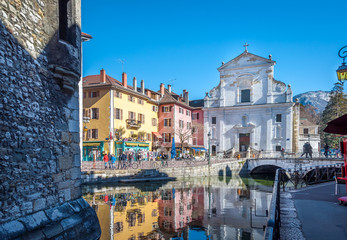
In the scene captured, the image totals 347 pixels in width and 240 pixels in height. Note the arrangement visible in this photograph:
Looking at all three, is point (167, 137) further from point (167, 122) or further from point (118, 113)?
point (118, 113)

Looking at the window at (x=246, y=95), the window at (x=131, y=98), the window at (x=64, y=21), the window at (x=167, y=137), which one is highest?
the window at (x=246, y=95)

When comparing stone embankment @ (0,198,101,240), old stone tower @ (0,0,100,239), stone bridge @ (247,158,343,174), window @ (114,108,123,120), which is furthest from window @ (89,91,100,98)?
stone embankment @ (0,198,101,240)

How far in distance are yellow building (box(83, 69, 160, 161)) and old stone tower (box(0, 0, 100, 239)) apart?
1009 inches

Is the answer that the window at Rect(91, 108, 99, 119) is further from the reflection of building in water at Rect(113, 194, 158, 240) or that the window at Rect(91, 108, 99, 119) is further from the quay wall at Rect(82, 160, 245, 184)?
the reflection of building in water at Rect(113, 194, 158, 240)

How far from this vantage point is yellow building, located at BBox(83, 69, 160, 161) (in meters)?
33.1

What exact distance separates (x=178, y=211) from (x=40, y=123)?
27.7 ft

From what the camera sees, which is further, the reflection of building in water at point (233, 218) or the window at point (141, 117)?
the window at point (141, 117)

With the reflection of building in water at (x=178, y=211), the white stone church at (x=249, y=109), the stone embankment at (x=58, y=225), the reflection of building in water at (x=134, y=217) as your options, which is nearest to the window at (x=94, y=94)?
the white stone church at (x=249, y=109)

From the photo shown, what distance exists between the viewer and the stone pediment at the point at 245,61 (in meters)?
43.3

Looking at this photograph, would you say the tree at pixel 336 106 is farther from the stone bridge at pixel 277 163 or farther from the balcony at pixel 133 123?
the balcony at pixel 133 123

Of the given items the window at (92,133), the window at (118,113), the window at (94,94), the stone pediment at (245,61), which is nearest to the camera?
the window at (92,133)

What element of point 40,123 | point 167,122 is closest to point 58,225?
point 40,123

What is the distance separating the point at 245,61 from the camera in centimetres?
4469

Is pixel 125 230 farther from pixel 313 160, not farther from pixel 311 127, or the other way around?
pixel 311 127
